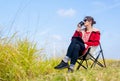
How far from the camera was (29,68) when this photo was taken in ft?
31.5

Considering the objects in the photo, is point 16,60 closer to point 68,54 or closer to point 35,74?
point 35,74

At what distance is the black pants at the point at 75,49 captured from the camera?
33.6 ft

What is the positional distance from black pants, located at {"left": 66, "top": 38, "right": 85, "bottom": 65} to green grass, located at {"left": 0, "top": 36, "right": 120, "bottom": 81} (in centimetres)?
73

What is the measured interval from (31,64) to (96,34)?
1.95m

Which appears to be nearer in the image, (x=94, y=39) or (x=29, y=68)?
(x=29, y=68)

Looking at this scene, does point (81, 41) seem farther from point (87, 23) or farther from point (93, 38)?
point (87, 23)

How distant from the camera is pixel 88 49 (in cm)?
1048

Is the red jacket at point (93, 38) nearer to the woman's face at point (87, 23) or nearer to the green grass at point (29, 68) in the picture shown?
the woman's face at point (87, 23)

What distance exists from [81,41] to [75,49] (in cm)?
32

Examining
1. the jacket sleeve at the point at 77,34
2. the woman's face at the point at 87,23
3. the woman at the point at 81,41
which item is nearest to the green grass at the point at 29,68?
the woman at the point at 81,41

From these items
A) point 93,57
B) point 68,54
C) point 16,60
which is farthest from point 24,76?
point 93,57

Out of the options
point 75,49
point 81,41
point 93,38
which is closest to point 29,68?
point 75,49

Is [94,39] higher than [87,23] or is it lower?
lower

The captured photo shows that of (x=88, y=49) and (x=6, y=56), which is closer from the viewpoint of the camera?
(x=6, y=56)
